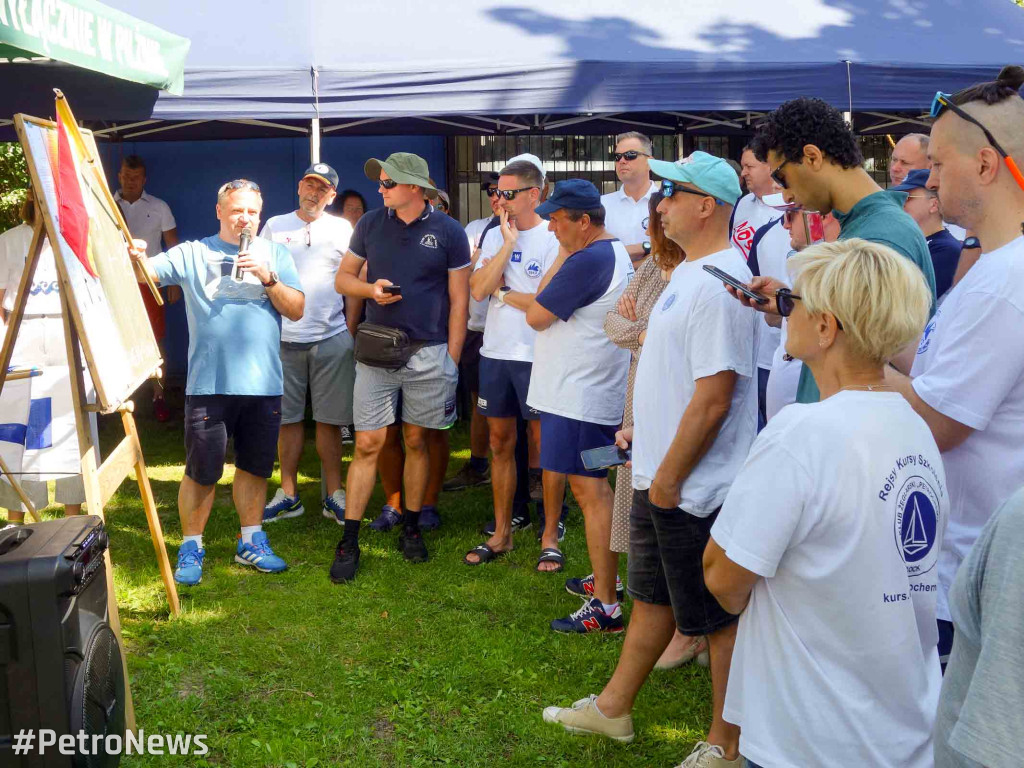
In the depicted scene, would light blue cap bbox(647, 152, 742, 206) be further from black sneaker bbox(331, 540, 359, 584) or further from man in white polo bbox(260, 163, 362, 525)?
man in white polo bbox(260, 163, 362, 525)

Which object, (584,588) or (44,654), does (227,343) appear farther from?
(44,654)

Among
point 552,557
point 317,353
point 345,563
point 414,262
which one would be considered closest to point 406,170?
point 414,262

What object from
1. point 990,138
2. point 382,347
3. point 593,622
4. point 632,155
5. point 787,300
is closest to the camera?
point 787,300

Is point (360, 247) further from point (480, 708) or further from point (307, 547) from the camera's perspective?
point (480, 708)

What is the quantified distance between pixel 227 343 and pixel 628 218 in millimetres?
2679

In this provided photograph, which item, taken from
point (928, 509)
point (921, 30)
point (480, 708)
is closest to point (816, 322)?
point (928, 509)

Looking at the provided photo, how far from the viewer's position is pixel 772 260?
4.29m

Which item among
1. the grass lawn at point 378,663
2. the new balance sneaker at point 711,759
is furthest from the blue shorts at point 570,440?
the new balance sneaker at point 711,759

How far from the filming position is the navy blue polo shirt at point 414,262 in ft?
16.5

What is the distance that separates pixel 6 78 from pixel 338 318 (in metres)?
2.47

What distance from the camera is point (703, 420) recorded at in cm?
276

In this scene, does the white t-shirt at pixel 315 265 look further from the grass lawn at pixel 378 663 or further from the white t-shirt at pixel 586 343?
the white t-shirt at pixel 586 343

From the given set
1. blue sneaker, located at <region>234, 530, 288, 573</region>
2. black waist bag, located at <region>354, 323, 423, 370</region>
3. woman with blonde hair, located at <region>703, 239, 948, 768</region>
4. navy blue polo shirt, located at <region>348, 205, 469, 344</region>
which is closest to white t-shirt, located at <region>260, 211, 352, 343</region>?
navy blue polo shirt, located at <region>348, 205, 469, 344</region>

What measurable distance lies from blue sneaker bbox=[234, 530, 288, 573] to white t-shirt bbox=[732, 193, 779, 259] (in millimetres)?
2821
